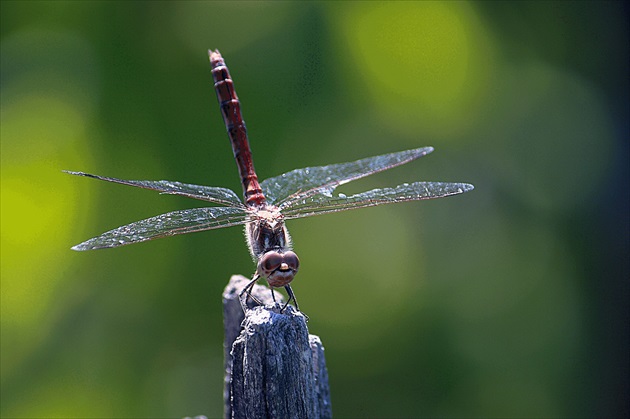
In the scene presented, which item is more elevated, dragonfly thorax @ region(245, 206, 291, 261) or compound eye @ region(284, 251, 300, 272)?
dragonfly thorax @ region(245, 206, 291, 261)

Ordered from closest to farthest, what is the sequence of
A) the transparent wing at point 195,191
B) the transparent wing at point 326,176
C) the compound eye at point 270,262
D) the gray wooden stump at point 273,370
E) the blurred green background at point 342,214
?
the gray wooden stump at point 273,370 → the compound eye at point 270,262 → the transparent wing at point 195,191 → the transparent wing at point 326,176 → the blurred green background at point 342,214

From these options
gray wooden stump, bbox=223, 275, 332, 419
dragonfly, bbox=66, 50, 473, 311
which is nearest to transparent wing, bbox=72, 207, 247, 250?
dragonfly, bbox=66, 50, 473, 311

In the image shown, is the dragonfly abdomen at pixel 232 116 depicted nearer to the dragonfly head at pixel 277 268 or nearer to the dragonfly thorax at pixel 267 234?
the dragonfly thorax at pixel 267 234

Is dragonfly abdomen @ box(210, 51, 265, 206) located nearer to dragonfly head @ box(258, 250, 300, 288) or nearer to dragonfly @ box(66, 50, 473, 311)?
dragonfly @ box(66, 50, 473, 311)

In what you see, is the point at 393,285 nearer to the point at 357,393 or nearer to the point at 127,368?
the point at 357,393

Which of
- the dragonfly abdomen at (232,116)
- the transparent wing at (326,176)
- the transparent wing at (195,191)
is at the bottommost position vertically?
the transparent wing at (195,191)

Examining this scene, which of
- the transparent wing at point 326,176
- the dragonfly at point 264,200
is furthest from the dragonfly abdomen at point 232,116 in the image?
the transparent wing at point 326,176

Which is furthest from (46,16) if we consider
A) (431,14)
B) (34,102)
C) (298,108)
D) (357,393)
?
(357,393)
